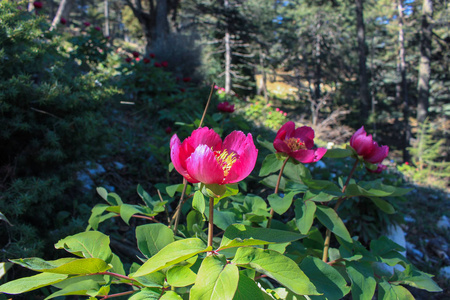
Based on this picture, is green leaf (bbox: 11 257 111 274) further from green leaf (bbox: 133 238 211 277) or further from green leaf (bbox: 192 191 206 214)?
green leaf (bbox: 192 191 206 214)

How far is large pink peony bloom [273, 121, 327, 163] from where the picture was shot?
45.9 inches

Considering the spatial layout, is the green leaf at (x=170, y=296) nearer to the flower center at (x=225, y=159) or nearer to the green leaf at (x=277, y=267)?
the green leaf at (x=277, y=267)

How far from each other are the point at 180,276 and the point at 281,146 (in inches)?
24.6

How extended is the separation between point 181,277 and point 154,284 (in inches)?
5.6

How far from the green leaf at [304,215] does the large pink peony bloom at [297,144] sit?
17 cm

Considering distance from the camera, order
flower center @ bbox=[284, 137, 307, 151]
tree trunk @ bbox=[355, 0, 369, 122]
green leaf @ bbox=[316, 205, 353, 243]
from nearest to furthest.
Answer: green leaf @ bbox=[316, 205, 353, 243] < flower center @ bbox=[284, 137, 307, 151] < tree trunk @ bbox=[355, 0, 369, 122]

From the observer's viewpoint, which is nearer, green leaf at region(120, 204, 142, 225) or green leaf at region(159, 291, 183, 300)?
green leaf at region(159, 291, 183, 300)

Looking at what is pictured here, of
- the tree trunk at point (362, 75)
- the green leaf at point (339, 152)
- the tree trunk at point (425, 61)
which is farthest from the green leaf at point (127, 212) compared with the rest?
the tree trunk at point (425, 61)

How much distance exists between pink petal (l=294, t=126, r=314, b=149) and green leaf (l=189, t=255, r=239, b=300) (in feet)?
2.53

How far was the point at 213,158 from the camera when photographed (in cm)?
74

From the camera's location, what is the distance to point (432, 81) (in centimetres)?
1958

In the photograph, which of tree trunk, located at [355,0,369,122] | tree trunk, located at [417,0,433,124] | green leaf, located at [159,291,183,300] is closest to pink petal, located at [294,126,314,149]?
green leaf, located at [159,291,183,300]

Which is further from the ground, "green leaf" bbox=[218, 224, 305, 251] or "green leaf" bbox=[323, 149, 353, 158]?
"green leaf" bbox=[323, 149, 353, 158]

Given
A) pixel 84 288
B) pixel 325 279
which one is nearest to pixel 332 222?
pixel 325 279
